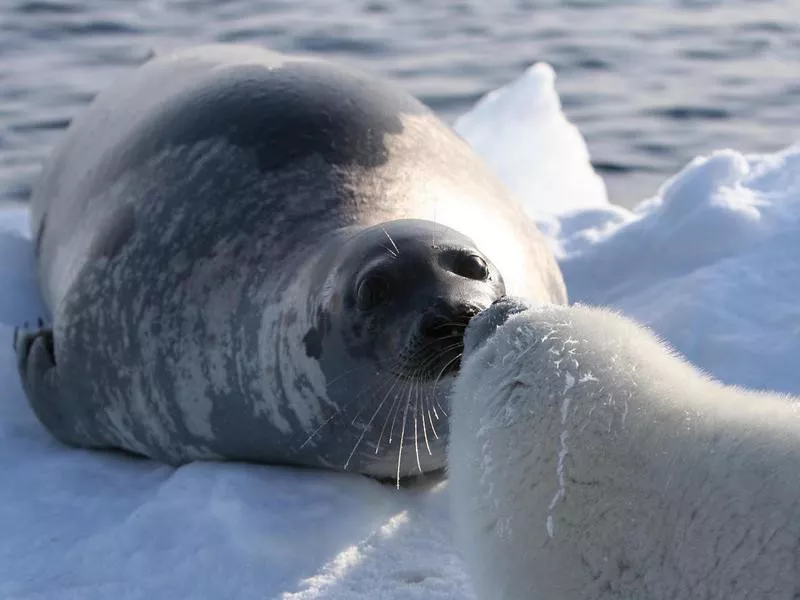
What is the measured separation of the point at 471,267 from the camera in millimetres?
3398

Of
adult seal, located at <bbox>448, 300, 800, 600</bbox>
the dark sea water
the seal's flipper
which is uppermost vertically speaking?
adult seal, located at <bbox>448, 300, 800, 600</bbox>

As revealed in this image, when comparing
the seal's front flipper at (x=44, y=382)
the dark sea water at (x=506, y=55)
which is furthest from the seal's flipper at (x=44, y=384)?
the dark sea water at (x=506, y=55)

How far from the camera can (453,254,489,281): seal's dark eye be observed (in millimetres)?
3383

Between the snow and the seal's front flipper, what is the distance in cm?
6

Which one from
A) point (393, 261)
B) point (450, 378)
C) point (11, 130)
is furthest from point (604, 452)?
point (11, 130)

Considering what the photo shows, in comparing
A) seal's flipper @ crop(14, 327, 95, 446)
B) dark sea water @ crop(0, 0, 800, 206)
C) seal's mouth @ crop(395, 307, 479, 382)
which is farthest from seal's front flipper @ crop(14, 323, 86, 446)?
dark sea water @ crop(0, 0, 800, 206)

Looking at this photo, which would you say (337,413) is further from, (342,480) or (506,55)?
(506,55)

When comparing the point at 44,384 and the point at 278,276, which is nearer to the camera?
the point at 278,276

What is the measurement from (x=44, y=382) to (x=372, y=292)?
1383 mm

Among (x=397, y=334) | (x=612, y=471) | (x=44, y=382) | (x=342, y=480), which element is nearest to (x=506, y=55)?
(x=44, y=382)

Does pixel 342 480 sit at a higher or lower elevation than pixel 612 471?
lower

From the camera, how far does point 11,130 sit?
8562 millimetres

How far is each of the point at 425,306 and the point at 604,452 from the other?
3.42 feet

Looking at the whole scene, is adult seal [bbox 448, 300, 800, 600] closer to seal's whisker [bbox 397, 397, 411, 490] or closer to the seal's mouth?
the seal's mouth
